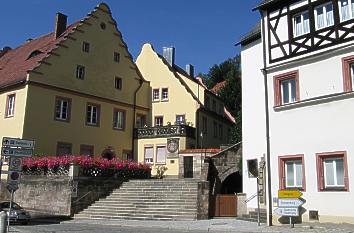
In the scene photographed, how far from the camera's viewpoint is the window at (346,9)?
18.8 m

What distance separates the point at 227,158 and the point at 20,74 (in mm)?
16809

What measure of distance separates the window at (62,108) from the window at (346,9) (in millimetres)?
21980

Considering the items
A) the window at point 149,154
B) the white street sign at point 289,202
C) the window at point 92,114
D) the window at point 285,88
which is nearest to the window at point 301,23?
the window at point 285,88

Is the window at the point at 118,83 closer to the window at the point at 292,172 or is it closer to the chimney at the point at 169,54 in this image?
the chimney at the point at 169,54

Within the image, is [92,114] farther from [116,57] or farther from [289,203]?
[289,203]

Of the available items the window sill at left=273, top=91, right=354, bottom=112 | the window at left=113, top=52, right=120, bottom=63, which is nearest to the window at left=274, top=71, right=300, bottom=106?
the window sill at left=273, top=91, right=354, bottom=112

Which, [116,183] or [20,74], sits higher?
[20,74]

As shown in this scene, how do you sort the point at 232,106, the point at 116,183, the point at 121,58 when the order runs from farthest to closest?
the point at 232,106
the point at 121,58
the point at 116,183

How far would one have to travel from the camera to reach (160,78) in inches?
1678

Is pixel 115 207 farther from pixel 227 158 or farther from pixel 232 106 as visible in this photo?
pixel 232 106

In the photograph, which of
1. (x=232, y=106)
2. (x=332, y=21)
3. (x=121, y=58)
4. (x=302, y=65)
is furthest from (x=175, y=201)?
(x=232, y=106)

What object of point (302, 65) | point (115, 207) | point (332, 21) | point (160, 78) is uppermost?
point (160, 78)

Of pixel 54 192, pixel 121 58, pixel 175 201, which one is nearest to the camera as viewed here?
pixel 175 201

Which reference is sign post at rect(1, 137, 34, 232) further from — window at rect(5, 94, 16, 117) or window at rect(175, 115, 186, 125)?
window at rect(175, 115, 186, 125)
